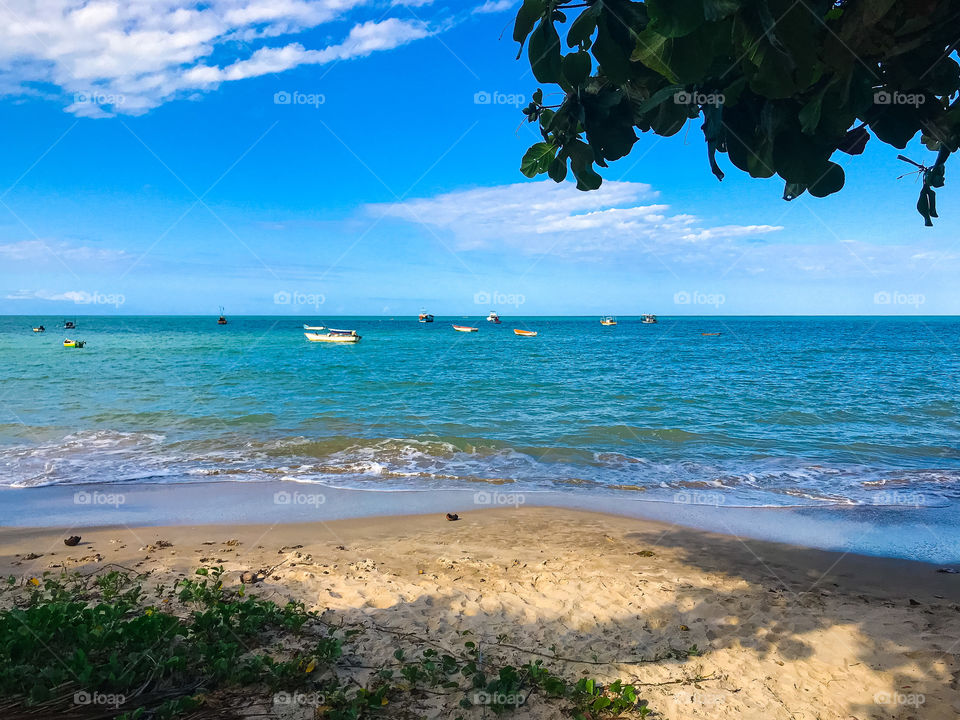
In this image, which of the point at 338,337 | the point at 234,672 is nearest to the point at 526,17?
the point at 234,672

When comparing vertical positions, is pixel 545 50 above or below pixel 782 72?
above

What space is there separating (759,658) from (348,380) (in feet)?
72.1

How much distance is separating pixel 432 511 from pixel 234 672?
5.04 m

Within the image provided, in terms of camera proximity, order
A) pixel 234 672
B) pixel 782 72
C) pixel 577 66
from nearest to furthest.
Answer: pixel 782 72
pixel 577 66
pixel 234 672

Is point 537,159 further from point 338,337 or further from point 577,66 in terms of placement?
point 338,337

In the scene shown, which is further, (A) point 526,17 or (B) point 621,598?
(B) point 621,598

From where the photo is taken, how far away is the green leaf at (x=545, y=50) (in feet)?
7.97

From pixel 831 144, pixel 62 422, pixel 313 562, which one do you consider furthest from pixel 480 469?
pixel 62 422

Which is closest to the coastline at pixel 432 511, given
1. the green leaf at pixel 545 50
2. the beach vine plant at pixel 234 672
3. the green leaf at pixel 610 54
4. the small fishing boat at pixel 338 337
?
the beach vine plant at pixel 234 672

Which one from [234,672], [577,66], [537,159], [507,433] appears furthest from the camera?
[507,433]

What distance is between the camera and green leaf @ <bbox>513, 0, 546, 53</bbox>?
2.41 metres

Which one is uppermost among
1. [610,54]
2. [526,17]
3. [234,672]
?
[526,17]

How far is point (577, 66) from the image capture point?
2604 mm

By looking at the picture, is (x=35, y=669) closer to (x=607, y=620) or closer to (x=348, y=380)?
(x=607, y=620)
